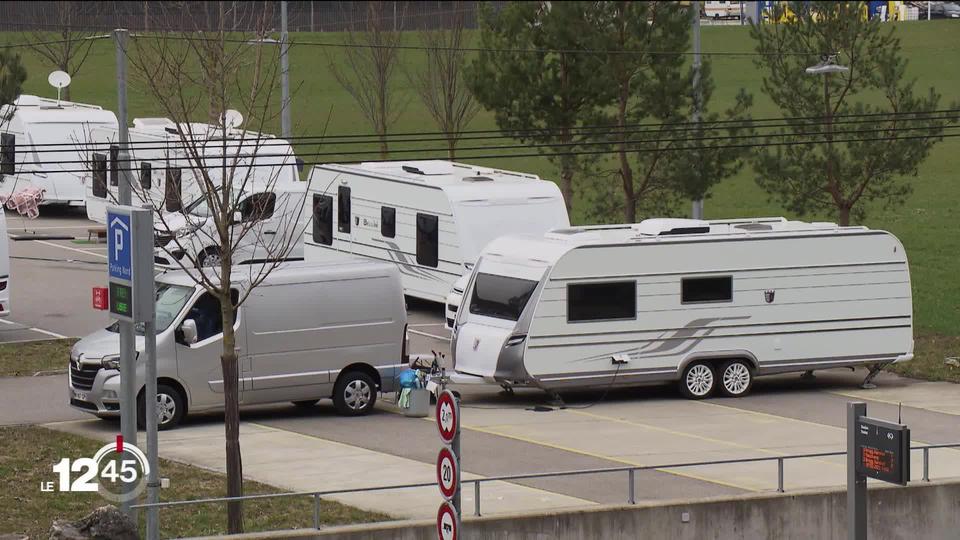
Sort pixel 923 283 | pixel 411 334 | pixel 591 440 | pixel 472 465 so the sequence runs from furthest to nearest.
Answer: pixel 923 283, pixel 411 334, pixel 591 440, pixel 472 465

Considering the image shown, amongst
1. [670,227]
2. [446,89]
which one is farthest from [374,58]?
[670,227]

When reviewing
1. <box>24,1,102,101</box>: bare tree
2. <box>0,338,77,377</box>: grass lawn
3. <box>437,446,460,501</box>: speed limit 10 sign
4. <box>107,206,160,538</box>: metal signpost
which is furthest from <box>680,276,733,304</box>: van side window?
<box>24,1,102,101</box>: bare tree

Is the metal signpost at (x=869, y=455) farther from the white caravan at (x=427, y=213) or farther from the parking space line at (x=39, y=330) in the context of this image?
the parking space line at (x=39, y=330)

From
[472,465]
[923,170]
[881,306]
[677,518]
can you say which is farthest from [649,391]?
[923,170]

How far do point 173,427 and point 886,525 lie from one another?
917 centimetres

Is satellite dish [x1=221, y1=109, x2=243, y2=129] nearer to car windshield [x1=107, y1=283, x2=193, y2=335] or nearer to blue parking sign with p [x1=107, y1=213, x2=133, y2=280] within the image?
car windshield [x1=107, y1=283, x2=193, y2=335]

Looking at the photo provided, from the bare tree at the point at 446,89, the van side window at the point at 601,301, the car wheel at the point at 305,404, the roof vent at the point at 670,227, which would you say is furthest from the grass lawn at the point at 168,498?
the bare tree at the point at 446,89

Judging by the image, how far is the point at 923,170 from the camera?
194ft

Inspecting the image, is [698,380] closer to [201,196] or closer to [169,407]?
[169,407]

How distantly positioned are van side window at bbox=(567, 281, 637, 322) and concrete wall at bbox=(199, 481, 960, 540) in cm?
649

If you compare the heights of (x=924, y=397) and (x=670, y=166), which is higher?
(x=670, y=166)

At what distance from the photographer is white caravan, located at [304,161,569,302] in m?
31.4

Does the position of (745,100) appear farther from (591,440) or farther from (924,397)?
(591,440)

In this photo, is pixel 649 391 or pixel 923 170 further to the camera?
pixel 923 170
